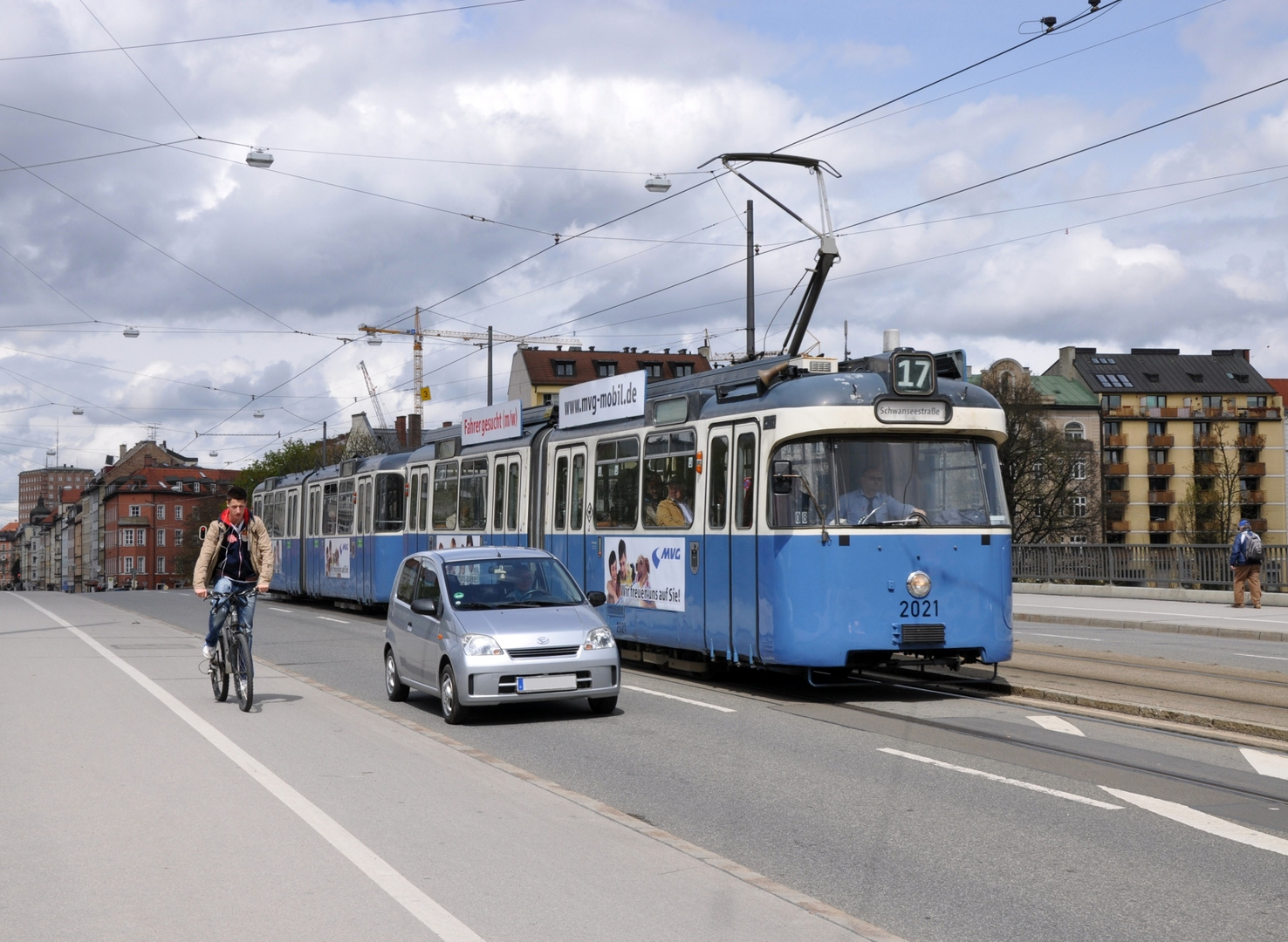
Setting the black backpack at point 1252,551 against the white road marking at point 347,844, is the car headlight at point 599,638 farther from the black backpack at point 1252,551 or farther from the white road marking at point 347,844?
the black backpack at point 1252,551

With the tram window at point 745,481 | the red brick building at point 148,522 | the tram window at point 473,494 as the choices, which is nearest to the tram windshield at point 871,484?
the tram window at point 745,481

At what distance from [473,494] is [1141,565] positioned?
18.0 m

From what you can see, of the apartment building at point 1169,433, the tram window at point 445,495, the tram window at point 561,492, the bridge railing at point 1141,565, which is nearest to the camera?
the tram window at point 561,492

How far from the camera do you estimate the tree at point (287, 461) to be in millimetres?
125812

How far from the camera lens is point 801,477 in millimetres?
13391

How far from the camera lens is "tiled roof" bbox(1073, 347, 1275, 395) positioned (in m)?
116

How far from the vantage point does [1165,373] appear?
4651 inches

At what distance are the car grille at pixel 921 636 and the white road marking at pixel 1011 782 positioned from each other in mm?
3116

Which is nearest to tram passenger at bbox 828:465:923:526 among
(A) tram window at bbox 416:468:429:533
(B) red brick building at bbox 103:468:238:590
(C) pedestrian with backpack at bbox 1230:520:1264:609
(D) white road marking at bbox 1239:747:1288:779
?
(D) white road marking at bbox 1239:747:1288:779

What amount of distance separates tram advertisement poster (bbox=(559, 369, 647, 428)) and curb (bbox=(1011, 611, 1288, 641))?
8.97m

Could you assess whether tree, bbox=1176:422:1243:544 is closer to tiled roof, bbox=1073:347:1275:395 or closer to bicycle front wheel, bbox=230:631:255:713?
tiled roof, bbox=1073:347:1275:395

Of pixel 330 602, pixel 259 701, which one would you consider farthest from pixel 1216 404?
pixel 259 701

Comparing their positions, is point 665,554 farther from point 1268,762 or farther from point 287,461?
A: point 287,461

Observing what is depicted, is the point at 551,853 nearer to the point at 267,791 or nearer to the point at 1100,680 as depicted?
the point at 267,791
